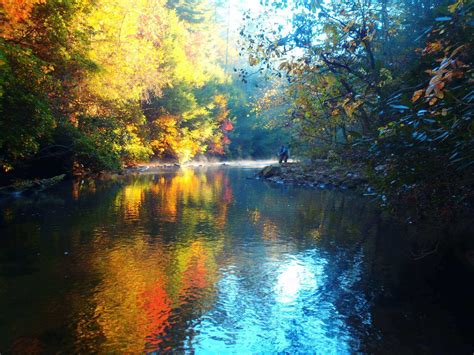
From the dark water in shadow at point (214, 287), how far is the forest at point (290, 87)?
1908 millimetres

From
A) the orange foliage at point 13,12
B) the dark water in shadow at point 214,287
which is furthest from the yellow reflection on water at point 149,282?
the orange foliage at point 13,12

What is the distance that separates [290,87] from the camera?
1255 cm

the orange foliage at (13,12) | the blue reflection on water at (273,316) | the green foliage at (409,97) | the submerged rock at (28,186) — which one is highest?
the orange foliage at (13,12)

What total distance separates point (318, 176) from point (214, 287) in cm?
1803

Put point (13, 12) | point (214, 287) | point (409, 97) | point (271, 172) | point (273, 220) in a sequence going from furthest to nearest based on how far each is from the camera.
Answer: point (271, 172)
point (13, 12)
point (273, 220)
point (409, 97)
point (214, 287)

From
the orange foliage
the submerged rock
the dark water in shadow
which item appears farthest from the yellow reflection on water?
the orange foliage

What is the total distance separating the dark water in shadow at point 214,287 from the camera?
4.93 m

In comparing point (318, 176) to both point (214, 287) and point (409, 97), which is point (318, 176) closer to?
point (409, 97)

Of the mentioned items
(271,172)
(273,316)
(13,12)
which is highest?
(13,12)

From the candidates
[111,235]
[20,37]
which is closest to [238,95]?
[20,37]

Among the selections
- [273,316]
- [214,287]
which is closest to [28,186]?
[214,287]

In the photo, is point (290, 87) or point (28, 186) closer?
point (290, 87)

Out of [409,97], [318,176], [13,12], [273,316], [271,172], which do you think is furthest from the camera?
[271,172]

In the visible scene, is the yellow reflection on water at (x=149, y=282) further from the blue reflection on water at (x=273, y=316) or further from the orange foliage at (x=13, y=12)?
the orange foliage at (x=13, y=12)
